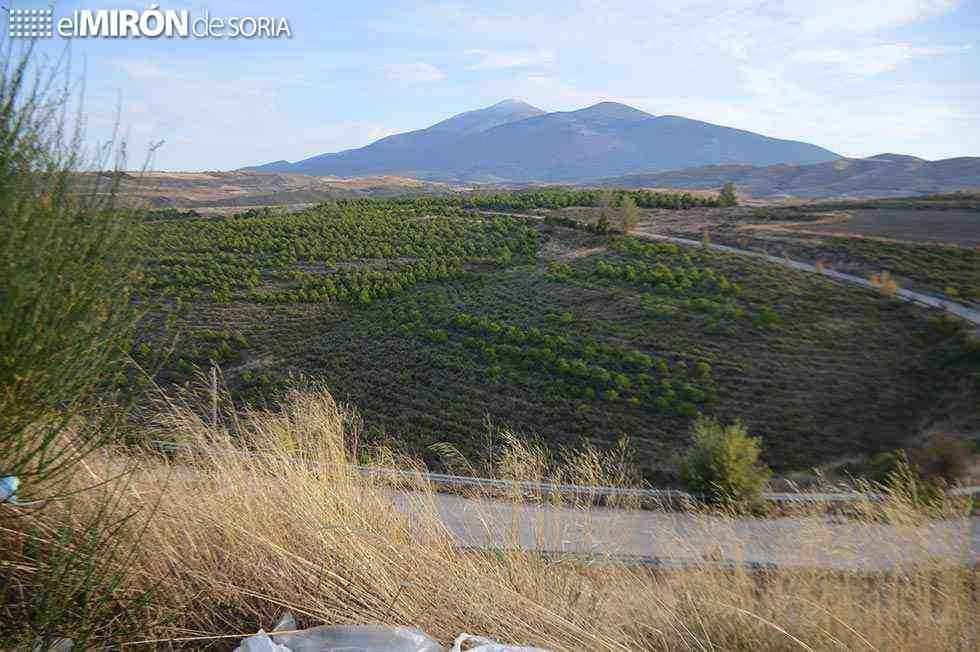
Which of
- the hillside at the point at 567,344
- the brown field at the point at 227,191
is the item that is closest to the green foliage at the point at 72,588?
the brown field at the point at 227,191

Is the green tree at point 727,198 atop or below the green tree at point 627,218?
atop

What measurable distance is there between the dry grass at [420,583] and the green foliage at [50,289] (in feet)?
1.27

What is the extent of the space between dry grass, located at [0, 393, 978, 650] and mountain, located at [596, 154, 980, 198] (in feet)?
411

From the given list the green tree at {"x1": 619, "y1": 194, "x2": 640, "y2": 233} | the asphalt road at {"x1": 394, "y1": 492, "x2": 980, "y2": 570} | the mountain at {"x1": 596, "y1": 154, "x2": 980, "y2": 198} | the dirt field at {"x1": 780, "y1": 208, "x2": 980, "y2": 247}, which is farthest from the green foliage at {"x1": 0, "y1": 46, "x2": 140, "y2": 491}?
the mountain at {"x1": 596, "y1": 154, "x2": 980, "y2": 198}

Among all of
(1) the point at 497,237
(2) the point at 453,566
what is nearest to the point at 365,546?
(2) the point at 453,566

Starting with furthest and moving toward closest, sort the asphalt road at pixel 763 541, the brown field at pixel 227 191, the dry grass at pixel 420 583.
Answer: the brown field at pixel 227 191, the asphalt road at pixel 763 541, the dry grass at pixel 420 583

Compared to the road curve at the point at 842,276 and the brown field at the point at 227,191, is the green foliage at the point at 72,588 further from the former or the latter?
the road curve at the point at 842,276

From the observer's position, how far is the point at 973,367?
18.0 m

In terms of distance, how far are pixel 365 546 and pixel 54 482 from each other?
1474 mm

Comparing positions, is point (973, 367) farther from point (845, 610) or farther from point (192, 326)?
point (192, 326)

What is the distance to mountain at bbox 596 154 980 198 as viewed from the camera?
119m

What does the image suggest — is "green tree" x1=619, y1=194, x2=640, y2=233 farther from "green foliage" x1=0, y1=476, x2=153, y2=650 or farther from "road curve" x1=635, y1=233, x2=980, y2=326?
"green foliage" x1=0, y1=476, x2=153, y2=650

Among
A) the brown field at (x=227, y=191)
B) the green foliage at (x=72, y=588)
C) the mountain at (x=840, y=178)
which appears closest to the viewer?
the green foliage at (x=72, y=588)

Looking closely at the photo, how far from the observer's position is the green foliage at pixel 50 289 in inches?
110
